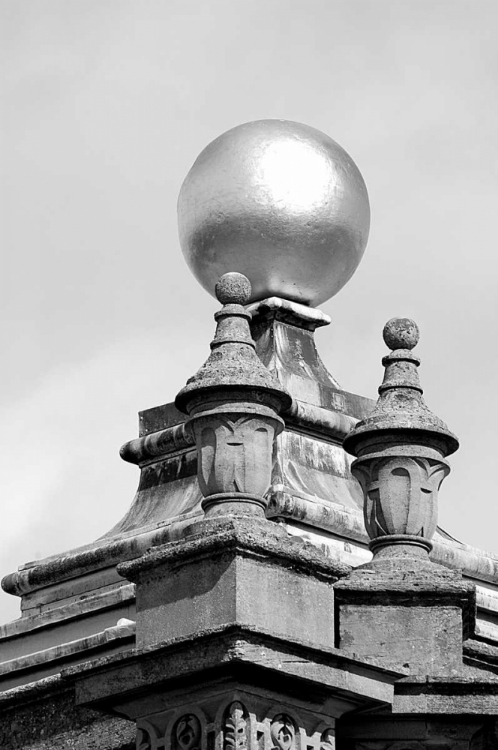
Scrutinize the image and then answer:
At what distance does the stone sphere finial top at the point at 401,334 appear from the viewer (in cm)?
1716

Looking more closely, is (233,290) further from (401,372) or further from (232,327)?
(401,372)

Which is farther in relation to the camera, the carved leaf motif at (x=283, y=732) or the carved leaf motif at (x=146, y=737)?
the carved leaf motif at (x=146, y=737)

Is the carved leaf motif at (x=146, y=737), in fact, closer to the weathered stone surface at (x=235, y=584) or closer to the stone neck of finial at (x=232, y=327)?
the weathered stone surface at (x=235, y=584)

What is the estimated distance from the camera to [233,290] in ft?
54.7

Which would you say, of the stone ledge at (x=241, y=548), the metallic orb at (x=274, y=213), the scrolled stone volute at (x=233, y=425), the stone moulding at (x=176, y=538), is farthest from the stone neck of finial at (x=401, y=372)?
the metallic orb at (x=274, y=213)

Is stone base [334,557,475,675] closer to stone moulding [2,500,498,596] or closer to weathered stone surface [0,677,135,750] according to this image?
weathered stone surface [0,677,135,750]

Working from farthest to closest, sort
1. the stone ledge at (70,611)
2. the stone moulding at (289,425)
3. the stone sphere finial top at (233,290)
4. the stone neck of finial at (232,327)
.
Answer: the stone moulding at (289,425) → the stone ledge at (70,611) → the stone sphere finial top at (233,290) → the stone neck of finial at (232,327)

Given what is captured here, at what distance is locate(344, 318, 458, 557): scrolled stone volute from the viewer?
651 inches

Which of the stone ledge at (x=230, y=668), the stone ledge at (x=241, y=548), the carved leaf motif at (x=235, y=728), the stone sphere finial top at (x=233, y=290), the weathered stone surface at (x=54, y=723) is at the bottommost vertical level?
the carved leaf motif at (x=235, y=728)

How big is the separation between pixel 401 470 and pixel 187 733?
2.68 m

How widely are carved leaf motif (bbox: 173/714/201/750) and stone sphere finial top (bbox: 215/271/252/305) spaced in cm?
320

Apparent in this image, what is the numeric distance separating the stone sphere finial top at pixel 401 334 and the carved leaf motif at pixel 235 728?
3.52m

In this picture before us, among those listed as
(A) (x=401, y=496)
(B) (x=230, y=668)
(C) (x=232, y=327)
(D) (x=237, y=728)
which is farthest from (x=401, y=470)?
(D) (x=237, y=728)

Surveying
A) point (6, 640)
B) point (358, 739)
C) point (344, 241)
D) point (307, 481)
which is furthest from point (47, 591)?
point (358, 739)
